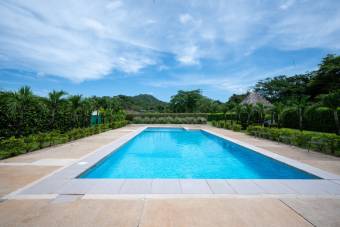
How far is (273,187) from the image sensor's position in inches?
179

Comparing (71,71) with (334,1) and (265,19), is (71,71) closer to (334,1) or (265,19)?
(265,19)

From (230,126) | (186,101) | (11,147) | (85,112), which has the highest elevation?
(186,101)

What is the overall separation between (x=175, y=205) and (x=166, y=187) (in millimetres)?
905

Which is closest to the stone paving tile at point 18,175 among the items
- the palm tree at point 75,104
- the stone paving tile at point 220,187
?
Result: the stone paving tile at point 220,187

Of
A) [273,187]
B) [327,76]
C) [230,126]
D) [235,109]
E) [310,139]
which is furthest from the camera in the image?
[327,76]

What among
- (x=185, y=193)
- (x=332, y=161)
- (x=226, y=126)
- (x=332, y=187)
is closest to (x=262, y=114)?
(x=226, y=126)

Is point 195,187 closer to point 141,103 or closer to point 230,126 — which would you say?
point 230,126

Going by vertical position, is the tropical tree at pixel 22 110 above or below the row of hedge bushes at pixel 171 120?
above

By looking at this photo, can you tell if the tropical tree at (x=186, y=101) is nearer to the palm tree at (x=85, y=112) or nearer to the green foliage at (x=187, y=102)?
the green foliage at (x=187, y=102)

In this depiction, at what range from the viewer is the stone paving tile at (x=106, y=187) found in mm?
4141

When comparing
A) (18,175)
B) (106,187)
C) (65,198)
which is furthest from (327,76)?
(18,175)

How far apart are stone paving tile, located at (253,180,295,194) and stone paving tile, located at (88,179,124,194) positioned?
124 inches

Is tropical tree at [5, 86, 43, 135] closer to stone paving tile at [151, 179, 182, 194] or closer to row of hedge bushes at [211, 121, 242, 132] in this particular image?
stone paving tile at [151, 179, 182, 194]

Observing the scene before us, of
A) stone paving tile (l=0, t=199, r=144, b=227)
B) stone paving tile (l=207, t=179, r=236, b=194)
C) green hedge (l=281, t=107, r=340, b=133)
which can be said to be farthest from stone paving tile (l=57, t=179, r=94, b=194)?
green hedge (l=281, t=107, r=340, b=133)
